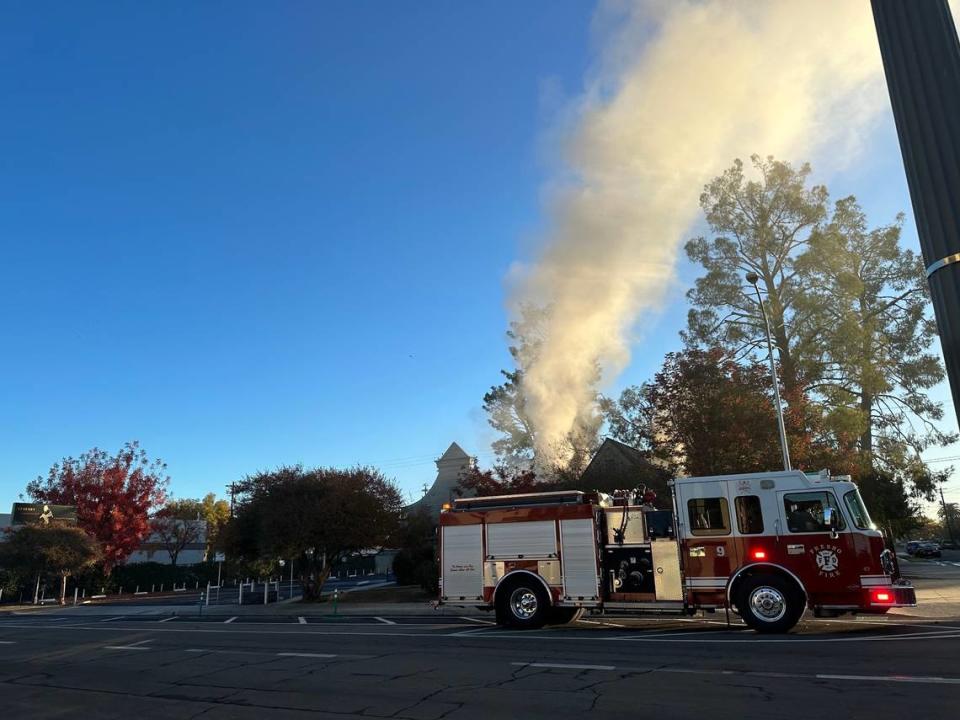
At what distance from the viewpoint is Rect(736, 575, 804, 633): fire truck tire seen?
11.9 meters

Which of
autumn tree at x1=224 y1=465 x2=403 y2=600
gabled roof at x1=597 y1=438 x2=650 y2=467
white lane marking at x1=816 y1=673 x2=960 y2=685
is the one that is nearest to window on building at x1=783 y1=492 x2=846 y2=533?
white lane marking at x1=816 y1=673 x2=960 y2=685

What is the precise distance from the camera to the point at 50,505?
3769 cm

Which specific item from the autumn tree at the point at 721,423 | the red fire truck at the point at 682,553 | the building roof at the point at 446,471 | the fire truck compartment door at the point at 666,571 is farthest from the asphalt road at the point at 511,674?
the building roof at the point at 446,471

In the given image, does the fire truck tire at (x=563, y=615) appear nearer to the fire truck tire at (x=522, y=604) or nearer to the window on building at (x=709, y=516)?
the fire truck tire at (x=522, y=604)

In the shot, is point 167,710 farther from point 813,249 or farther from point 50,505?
point 50,505

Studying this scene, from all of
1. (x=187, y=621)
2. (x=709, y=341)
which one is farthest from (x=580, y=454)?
(x=187, y=621)

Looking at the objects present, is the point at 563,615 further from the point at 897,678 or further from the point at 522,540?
the point at 897,678

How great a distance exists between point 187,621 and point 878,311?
93.4 ft

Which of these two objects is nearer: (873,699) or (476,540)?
(873,699)

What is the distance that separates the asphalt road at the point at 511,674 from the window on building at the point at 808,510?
1856 millimetres

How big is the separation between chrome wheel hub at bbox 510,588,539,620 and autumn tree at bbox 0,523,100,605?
2850cm

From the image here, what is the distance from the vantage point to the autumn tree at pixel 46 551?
3288 centimetres

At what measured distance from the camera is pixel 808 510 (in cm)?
1234

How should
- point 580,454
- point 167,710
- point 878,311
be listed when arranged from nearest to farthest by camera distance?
point 167,710 → point 878,311 → point 580,454
